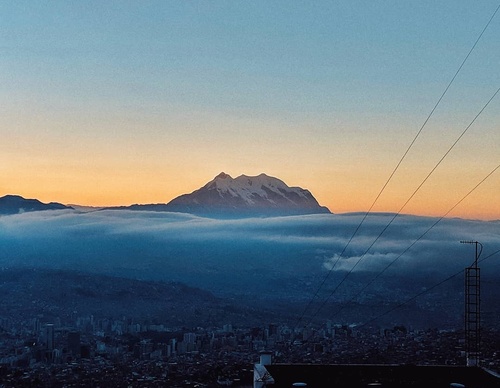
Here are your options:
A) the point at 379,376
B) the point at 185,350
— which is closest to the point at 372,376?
the point at 379,376

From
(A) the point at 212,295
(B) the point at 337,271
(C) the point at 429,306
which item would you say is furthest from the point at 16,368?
(B) the point at 337,271

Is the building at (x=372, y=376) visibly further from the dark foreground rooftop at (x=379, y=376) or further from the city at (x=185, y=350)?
the city at (x=185, y=350)

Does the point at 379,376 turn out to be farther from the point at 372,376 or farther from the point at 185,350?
the point at 185,350

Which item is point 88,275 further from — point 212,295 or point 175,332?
point 175,332

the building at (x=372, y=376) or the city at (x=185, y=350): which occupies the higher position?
the building at (x=372, y=376)

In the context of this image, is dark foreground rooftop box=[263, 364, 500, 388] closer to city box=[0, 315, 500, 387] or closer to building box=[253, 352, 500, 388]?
building box=[253, 352, 500, 388]

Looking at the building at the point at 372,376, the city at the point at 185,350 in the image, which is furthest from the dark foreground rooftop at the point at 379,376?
the city at the point at 185,350

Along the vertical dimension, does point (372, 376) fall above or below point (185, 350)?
above

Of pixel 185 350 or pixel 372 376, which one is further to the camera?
pixel 185 350
